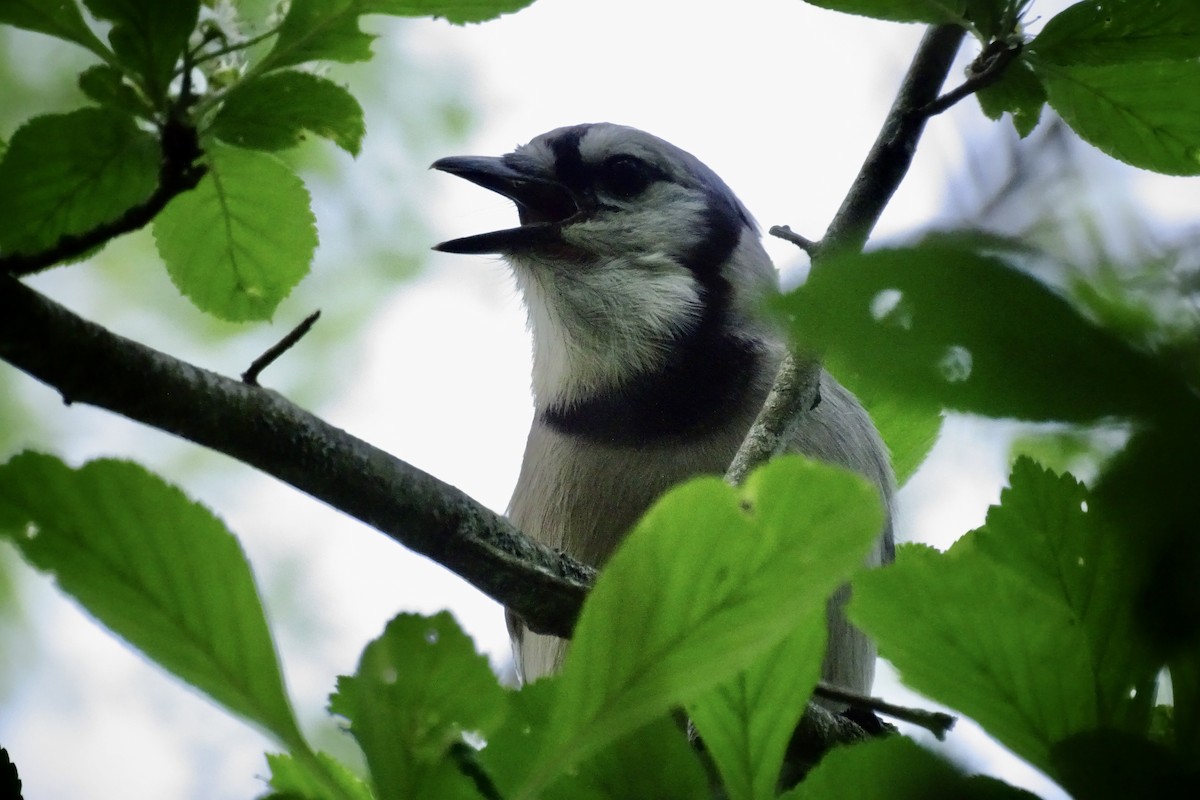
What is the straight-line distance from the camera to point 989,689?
1.62 ft

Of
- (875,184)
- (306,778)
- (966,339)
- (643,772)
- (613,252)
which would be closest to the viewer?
(966,339)

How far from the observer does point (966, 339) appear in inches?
12.6

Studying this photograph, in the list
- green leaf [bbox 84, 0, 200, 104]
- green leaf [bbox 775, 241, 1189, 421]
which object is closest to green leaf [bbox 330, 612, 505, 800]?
green leaf [bbox 775, 241, 1189, 421]

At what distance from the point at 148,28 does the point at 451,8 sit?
19cm

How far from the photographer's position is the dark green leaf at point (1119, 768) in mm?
387

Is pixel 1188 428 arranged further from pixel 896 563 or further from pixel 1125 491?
pixel 896 563

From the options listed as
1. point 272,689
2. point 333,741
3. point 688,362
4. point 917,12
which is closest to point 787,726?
point 272,689

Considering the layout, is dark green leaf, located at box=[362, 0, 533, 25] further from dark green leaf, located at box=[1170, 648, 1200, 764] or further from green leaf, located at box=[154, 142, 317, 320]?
dark green leaf, located at box=[1170, 648, 1200, 764]

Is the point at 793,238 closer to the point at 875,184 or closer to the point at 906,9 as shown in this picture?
the point at 875,184

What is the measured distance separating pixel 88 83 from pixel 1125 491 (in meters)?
0.73

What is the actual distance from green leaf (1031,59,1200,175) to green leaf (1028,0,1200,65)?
0.07 ft

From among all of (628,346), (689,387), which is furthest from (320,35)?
(628,346)

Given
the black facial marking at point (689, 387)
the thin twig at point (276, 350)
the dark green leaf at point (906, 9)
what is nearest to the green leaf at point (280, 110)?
the thin twig at point (276, 350)

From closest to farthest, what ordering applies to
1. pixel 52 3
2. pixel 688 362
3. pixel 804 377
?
pixel 52 3 < pixel 804 377 < pixel 688 362
